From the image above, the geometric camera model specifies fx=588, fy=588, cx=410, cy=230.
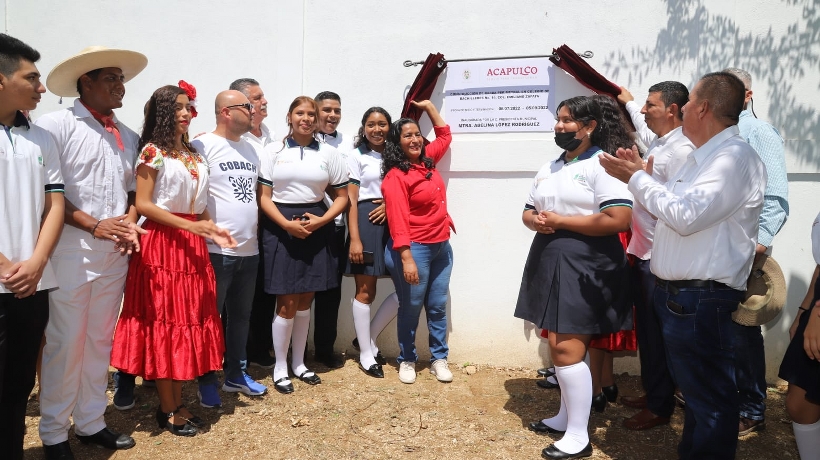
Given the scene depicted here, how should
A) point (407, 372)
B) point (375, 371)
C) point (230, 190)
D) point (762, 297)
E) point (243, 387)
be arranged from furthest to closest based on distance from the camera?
point (375, 371) < point (407, 372) < point (243, 387) < point (230, 190) < point (762, 297)

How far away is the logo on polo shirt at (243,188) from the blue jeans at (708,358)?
8.76 feet

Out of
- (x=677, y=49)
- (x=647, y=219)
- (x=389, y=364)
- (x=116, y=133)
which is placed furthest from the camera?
(x=389, y=364)

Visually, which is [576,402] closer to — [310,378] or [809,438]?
[809,438]

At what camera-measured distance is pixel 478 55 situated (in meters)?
4.82

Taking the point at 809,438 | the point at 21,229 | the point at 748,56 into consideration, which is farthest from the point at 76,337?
the point at 748,56

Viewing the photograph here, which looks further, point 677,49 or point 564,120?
point 677,49

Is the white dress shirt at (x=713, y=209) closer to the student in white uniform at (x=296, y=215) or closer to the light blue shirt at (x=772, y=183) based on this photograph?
the light blue shirt at (x=772, y=183)

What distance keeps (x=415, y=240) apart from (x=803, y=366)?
2473 mm

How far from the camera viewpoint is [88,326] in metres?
3.34

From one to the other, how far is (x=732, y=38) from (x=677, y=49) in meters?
0.38

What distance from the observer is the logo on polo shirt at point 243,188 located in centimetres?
392

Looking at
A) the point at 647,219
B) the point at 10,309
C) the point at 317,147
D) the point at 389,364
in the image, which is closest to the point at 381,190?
the point at 317,147

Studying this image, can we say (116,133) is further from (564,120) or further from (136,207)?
(564,120)

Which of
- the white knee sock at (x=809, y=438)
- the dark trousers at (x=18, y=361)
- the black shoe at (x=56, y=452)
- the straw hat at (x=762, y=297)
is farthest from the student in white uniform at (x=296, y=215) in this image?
the white knee sock at (x=809, y=438)
